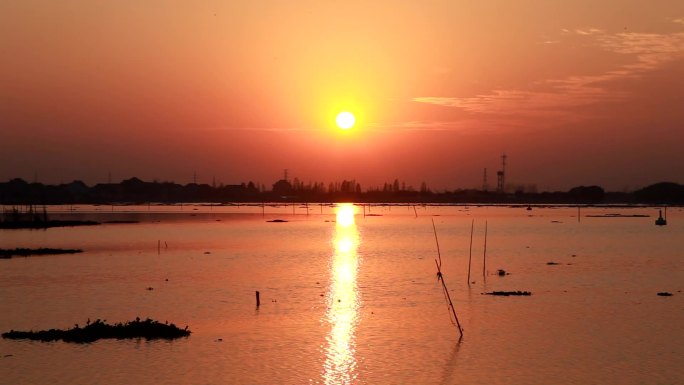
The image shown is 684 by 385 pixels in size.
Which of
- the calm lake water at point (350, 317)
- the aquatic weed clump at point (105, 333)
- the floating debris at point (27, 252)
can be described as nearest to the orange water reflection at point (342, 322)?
the calm lake water at point (350, 317)

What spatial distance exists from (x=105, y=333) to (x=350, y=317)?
1137 centimetres

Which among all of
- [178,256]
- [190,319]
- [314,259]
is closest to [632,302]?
[190,319]

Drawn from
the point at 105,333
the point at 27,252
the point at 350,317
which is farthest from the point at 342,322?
the point at 27,252

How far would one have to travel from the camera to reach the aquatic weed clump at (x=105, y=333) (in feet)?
95.2

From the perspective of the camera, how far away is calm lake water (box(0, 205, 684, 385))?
24.9 m

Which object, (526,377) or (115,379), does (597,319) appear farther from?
(115,379)

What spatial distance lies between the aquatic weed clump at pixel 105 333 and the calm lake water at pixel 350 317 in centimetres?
75

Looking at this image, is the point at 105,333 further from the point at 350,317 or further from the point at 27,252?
the point at 27,252

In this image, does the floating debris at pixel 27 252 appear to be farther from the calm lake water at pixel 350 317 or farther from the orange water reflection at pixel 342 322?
the orange water reflection at pixel 342 322

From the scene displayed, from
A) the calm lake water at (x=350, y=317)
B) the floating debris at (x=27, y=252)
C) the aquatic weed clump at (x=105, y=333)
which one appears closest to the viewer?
the calm lake water at (x=350, y=317)

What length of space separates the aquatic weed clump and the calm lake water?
29.5 inches

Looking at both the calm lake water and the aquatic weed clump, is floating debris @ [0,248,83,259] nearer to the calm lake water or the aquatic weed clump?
the calm lake water

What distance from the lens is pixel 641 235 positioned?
106250 mm

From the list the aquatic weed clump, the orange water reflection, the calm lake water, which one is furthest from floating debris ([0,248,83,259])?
the aquatic weed clump
